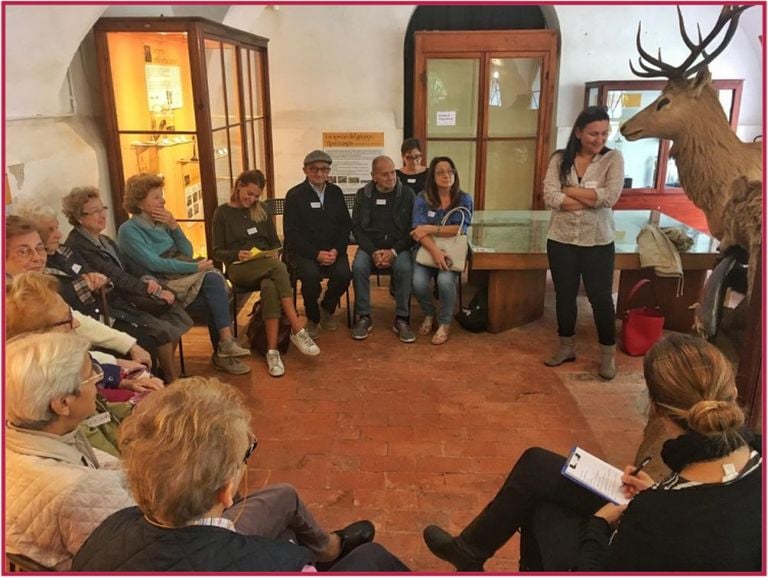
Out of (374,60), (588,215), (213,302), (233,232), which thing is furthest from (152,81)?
(588,215)

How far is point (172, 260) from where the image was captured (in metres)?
3.33

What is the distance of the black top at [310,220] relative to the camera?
157 inches

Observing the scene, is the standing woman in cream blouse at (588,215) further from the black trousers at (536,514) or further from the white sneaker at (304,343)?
the black trousers at (536,514)

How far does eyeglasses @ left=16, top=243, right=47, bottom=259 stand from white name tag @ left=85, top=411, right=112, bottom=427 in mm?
881

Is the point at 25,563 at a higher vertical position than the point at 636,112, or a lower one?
lower

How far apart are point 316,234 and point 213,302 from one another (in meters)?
0.92

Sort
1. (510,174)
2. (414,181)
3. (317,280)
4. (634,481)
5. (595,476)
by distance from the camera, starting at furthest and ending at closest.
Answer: (510,174) → (414,181) → (317,280) → (595,476) → (634,481)

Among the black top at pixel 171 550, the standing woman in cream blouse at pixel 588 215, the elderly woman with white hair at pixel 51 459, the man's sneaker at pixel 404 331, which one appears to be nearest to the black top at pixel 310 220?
the man's sneaker at pixel 404 331

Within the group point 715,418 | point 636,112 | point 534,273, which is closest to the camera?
point 715,418

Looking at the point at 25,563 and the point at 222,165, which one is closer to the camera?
the point at 25,563

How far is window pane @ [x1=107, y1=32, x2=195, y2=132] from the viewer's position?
3793 mm

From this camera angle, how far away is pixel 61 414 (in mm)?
1484

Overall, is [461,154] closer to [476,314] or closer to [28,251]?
[476,314]

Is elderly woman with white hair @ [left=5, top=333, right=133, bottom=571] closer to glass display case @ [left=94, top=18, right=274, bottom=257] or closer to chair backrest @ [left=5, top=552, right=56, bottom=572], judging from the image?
chair backrest @ [left=5, top=552, right=56, bottom=572]
